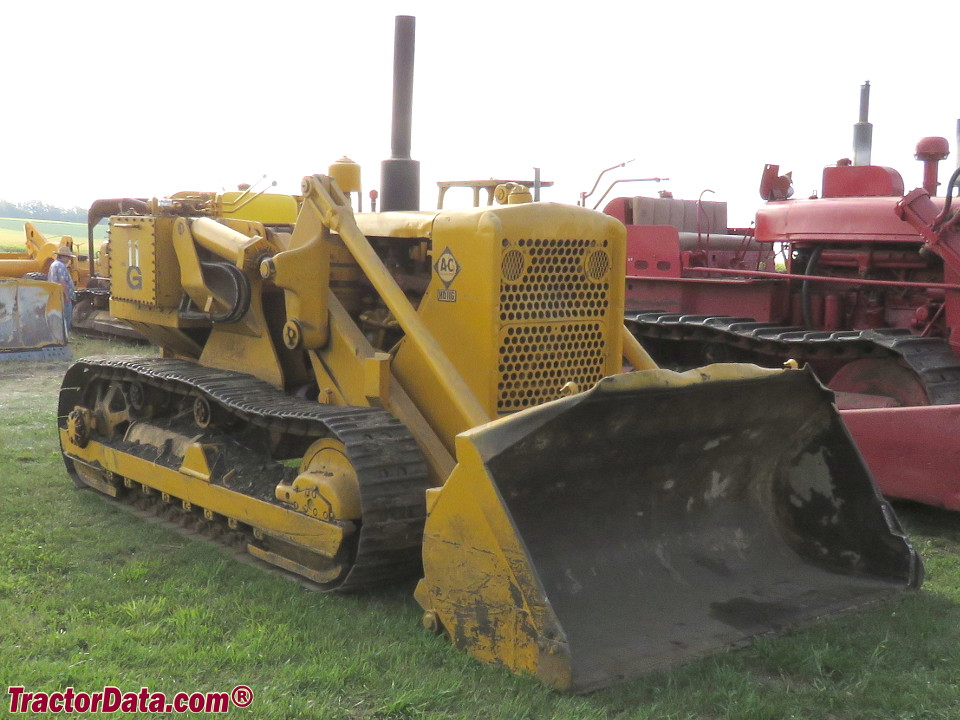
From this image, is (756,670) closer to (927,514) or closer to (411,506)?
(411,506)

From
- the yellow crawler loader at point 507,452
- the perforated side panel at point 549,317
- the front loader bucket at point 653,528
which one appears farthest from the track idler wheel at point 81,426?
the front loader bucket at point 653,528

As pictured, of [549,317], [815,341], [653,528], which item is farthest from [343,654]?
[815,341]

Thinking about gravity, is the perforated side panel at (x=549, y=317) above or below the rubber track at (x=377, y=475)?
above

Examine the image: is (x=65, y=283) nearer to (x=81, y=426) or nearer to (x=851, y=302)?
(x=81, y=426)

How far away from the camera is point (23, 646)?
4.14 m

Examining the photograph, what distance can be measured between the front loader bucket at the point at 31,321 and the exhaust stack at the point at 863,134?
9.68 meters

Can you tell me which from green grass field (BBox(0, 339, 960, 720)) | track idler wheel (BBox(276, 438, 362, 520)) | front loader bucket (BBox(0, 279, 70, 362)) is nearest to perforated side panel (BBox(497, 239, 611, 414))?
track idler wheel (BBox(276, 438, 362, 520))

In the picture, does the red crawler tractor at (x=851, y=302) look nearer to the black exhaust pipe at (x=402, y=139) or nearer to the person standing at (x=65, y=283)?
the black exhaust pipe at (x=402, y=139)

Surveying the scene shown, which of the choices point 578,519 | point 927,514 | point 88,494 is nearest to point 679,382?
point 578,519

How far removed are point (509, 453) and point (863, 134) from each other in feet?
24.0

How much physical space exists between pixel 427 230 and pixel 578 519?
150 cm

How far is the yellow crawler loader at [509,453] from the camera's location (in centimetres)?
403

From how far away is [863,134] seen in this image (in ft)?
33.0

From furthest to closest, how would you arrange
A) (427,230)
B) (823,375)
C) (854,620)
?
(823,375), (427,230), (854,620)
